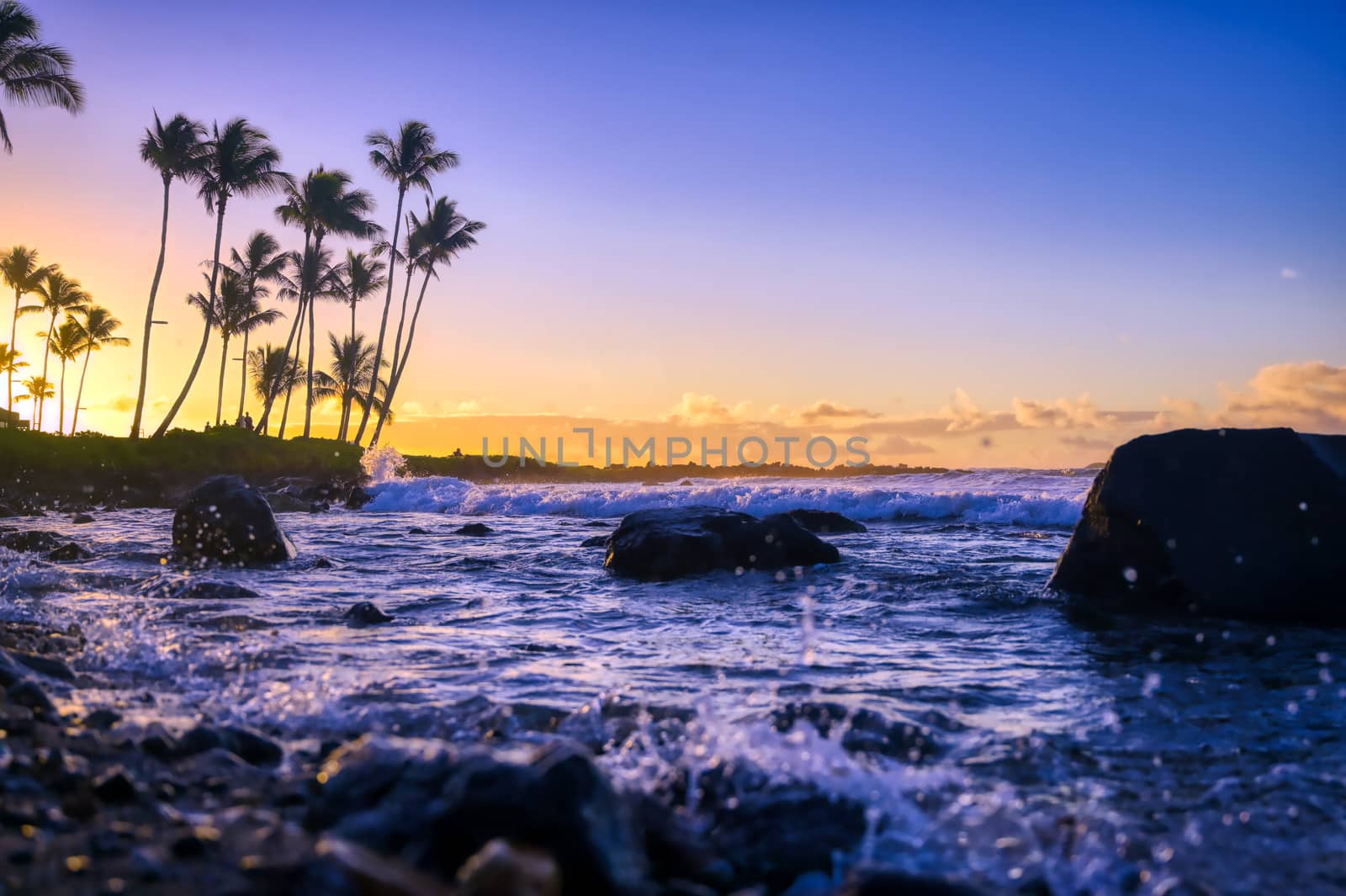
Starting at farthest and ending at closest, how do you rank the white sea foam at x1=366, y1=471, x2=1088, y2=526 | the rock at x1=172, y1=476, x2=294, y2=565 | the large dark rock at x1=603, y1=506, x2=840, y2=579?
1. the white sea foam at x1=366, y1=471, x2=1088, y2=526
2. the rock at x1=172, y1=476, x2=294, y2=565
3. the large dark rock at x1=603, y1=506, x2=840, y2=579

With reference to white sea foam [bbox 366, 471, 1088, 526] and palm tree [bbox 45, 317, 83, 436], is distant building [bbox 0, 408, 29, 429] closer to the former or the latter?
palm tree [bbox 45, 317, 83, 436]

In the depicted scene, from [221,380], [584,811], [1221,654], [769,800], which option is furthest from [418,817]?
[221,380]

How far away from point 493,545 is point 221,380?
43885mm

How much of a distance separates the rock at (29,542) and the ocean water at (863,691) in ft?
4.68

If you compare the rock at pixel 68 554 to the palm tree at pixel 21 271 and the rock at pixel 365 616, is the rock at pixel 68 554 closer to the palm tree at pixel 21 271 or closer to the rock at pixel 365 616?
the rock at pixel 365 616

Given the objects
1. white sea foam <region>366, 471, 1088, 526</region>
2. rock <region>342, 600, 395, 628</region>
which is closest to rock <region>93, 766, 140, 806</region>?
rock <region>342, 600, 395, 628</region>

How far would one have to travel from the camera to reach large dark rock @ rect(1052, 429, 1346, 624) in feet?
22.9

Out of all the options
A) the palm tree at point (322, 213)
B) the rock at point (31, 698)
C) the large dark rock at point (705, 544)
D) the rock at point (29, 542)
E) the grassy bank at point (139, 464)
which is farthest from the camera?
the palm tree at point (322, 213)

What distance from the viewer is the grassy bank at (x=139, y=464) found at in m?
25.4

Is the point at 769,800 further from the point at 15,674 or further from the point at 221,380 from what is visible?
the point at 221,380

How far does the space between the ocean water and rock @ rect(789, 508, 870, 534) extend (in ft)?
17.4

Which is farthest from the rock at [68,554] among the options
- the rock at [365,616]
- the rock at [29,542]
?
the rock at [365,616]

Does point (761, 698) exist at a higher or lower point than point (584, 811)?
lower

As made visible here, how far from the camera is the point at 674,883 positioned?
7.86 ft
